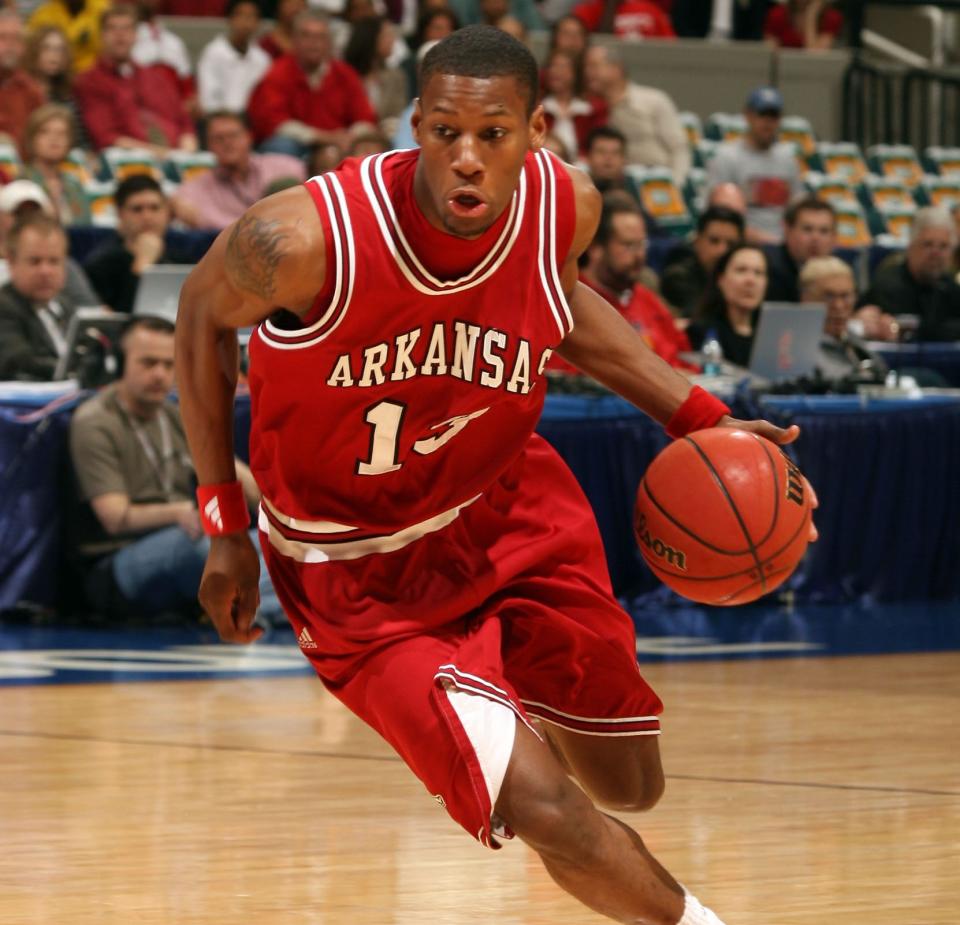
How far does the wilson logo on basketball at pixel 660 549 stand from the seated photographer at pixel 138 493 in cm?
359

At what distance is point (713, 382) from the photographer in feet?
24.1

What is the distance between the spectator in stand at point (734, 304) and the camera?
8.43m

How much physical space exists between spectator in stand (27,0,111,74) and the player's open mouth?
8.84m

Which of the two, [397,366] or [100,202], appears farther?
[100,202]

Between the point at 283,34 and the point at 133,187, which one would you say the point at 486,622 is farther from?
the point at 283,34

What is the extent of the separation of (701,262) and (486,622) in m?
6.67

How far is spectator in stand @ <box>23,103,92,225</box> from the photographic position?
926 cm

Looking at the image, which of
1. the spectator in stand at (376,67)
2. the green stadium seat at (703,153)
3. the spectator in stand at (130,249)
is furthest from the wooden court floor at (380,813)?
the green stadium seat at (703,153)

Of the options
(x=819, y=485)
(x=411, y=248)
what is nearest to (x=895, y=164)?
(x=819, y=485)

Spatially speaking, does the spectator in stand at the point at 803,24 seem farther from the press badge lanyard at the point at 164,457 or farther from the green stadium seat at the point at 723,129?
the press badge lanyard at the point at 164,457

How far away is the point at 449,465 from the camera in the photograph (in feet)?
10.3

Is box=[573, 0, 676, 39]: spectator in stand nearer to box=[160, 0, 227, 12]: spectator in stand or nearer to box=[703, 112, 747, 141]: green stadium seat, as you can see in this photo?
box=[703, 112, 747, 141]: green stadium seat

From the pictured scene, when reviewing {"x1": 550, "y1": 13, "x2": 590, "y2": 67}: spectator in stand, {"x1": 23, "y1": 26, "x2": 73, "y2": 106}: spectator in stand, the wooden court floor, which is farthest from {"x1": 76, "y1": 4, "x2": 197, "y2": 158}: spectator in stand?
the wooden court floor

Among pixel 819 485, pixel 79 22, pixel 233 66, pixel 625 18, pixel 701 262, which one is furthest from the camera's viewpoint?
pixel 625 18
